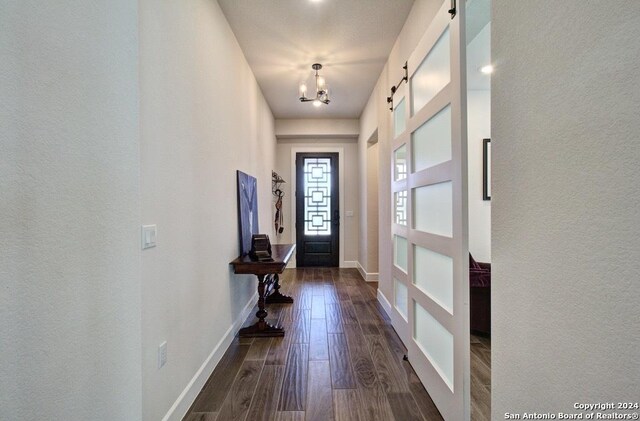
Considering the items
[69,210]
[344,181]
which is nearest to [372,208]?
[344,181]

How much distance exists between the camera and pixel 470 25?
2336mm

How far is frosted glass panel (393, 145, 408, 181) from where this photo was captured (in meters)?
2.70

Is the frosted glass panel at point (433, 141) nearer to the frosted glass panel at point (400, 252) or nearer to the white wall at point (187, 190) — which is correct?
the frosted glass panel at point (400, 252)

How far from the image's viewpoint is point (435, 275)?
1.82m

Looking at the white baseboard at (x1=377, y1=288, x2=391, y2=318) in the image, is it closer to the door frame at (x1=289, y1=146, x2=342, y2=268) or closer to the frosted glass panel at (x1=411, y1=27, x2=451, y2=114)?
the frosted glass panel at (x1=411, y1=27, x2=451, y2=114)

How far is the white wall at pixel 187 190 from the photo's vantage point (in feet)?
4.51

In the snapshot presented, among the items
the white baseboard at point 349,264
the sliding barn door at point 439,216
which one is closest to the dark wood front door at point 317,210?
the white baseboard at point 349,264

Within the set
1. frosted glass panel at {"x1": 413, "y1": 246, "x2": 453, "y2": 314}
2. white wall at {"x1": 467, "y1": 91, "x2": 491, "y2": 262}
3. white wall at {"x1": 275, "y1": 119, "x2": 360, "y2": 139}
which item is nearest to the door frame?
white wall at {"x1": 275, "y1": 119, "x2": 360, "y2": 139}

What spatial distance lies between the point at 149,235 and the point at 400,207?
84.5 inches

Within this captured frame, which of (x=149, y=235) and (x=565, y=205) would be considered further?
(x=149, y=235)

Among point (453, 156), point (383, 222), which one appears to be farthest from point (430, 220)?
point (383, 222)

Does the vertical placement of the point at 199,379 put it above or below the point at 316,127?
below

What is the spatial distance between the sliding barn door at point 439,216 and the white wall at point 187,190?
4.93 ft

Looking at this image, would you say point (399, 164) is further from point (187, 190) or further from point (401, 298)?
point (187, 190)
